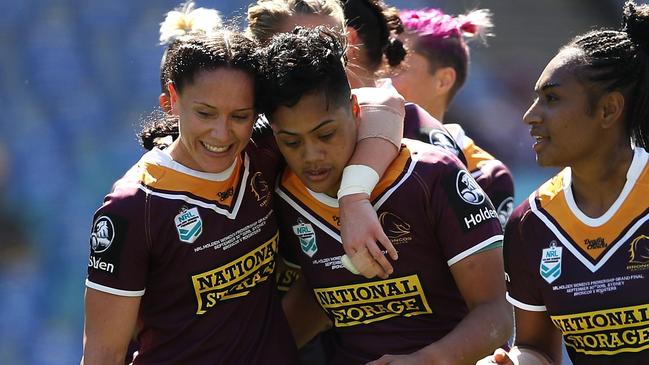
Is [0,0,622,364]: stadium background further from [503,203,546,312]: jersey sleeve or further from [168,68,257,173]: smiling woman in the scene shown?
[503,203,546,312]: jersey sleeve

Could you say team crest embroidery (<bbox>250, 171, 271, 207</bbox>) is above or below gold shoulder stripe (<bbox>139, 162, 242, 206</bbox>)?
below

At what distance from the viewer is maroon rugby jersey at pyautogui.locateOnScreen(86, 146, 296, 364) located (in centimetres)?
270

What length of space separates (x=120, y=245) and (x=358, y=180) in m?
0.63

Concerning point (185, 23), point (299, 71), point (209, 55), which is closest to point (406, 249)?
point (299, 71)

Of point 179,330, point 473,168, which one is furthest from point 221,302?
point 473,168

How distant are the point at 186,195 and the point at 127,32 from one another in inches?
120

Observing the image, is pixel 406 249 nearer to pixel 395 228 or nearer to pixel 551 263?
pixel 395 228

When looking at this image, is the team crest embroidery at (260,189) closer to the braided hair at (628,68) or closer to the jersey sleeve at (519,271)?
the jersey sleeve at (519,271)

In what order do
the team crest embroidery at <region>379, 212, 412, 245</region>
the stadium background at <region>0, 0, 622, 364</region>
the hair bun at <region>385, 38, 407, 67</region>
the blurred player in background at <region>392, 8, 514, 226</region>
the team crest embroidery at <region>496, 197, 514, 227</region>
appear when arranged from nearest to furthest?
the team crest embroidery at <region>379, 212, 412, 245</region>
the hair bun at <region>385, 38, 407, 67</region>
the team crest embroidery at <region>496, 197, 514, 227</region>
the blurred player in background at <region>392, 8, 514, 226</region>
the stadium background at <region>0, 0, 622, 364</region>

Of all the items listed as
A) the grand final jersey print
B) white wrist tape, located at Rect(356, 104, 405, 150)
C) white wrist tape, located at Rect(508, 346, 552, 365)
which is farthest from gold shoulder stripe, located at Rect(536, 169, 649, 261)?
white wrist tape, located at Rect(356, 104, 405, 150)

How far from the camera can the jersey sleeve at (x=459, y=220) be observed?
275 cm

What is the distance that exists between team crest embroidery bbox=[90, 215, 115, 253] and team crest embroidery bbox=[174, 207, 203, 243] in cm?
17

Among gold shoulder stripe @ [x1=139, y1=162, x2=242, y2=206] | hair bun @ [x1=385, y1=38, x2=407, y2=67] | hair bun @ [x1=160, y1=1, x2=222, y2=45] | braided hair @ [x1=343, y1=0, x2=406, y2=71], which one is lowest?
gold shoulder stripe @ [x1=139, y1=162, x2=242, y2=206]

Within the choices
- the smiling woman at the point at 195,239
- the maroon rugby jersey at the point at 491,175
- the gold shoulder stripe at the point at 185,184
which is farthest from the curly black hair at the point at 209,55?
the maroon rugby jersey at the point at 491,175
